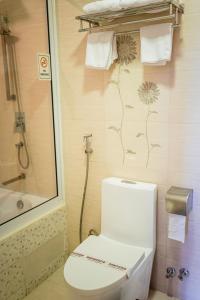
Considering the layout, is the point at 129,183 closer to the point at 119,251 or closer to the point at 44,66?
the point at 119,251

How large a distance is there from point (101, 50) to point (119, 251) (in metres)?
1.31

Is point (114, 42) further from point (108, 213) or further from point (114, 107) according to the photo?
point (108, 213)

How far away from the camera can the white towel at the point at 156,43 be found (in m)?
1.62

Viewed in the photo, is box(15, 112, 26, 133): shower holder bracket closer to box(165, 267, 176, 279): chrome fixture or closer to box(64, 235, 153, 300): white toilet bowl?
box(64, 235, 153, 300): white toilet bowl

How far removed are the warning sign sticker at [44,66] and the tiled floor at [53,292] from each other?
1591 millimetres

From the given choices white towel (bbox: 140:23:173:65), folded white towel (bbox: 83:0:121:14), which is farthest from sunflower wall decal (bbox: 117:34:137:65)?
folded white towel (bbox: 83:0:121:14)

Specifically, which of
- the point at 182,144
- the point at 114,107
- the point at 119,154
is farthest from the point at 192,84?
the point at 119,154

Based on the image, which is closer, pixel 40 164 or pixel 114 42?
pixel 114 42

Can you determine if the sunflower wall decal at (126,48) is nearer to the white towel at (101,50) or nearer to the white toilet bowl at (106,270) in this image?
the white towel at (101,50)

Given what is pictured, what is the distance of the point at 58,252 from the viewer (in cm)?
236

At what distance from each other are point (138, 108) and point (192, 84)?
38 centimetres

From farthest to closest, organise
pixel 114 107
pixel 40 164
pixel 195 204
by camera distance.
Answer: pixel 40 164 → pixel 114 107 → pixel 195 204

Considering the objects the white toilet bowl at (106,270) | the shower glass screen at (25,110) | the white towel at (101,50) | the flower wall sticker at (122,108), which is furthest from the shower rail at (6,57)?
the white toilet bowl at (106,270)

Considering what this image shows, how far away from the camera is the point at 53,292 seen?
2.10 meters
